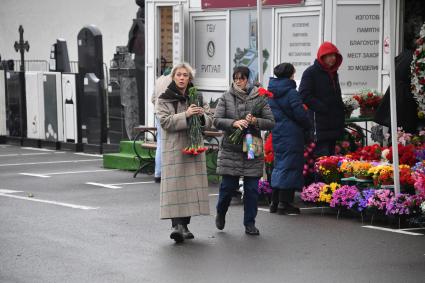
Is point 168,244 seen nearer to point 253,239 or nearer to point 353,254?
point 253,239

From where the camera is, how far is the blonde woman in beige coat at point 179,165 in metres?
10.3

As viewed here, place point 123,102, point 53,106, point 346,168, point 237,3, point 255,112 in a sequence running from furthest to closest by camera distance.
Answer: point 53,106, point 123,102, point 237,3, point 346,168, point 255,112

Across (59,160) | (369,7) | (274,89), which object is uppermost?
(369,7)

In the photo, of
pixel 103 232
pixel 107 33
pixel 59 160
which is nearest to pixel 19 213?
pixel 103 232

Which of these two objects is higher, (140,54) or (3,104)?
(140,54)

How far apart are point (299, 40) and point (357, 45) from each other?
1122 mm

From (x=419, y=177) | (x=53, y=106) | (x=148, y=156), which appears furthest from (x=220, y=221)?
(x=53, y=106)

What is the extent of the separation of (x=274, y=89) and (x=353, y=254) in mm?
2954

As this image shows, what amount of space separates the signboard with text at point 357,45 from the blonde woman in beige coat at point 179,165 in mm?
5098

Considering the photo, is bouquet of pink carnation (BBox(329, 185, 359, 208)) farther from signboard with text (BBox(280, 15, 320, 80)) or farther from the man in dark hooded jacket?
signboard with text (BBox(280, 15, 320, 80))

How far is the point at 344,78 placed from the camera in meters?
15.2

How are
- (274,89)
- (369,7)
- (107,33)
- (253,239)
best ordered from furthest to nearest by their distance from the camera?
(107,33) → (369,7) → (274,89) → (253,239)

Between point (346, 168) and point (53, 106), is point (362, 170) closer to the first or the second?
point (346, 168)

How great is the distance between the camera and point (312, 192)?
1236 cm
